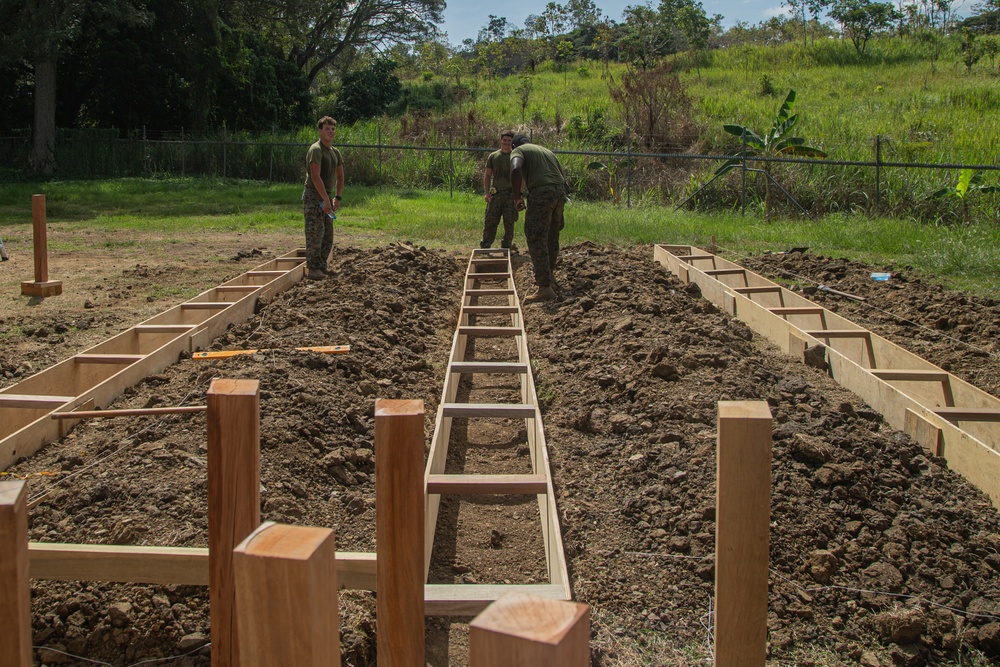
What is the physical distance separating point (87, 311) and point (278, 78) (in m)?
25.2

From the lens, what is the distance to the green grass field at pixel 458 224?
12.9m

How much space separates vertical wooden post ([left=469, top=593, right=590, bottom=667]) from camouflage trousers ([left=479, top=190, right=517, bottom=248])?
11742 mm

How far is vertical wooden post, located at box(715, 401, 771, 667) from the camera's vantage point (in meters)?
1.57

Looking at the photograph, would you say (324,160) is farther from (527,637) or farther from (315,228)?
(527,637)

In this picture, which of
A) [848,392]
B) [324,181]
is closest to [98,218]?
[324,181]

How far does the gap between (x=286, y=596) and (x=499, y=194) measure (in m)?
11.8

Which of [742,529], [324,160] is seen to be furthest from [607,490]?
[324,160]

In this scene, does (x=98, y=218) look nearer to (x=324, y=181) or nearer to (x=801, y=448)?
(x=324, y=181)

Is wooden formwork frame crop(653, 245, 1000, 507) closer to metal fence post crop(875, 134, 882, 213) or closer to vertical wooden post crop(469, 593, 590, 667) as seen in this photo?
vertical wooden post crop(469, 593, 590, 667)

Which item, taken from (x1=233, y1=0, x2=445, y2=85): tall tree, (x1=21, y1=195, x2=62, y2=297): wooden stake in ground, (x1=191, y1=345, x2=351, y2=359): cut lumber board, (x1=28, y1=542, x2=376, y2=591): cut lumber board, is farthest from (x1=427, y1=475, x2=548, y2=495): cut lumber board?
(x1=233, y1=0, x2=445, y2=85): tall tree

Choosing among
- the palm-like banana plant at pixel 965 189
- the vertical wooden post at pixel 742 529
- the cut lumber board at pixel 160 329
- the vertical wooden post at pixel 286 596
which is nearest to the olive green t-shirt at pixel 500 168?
the cut lumber board at pixel 160 329

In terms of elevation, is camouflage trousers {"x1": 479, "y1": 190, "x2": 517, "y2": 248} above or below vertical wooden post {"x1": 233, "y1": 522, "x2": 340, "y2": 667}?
above

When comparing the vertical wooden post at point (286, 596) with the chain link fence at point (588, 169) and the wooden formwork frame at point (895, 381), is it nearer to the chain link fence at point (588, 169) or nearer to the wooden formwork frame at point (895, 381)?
the wooden formwork frame at point (895, 381)

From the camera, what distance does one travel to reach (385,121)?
30547mm
